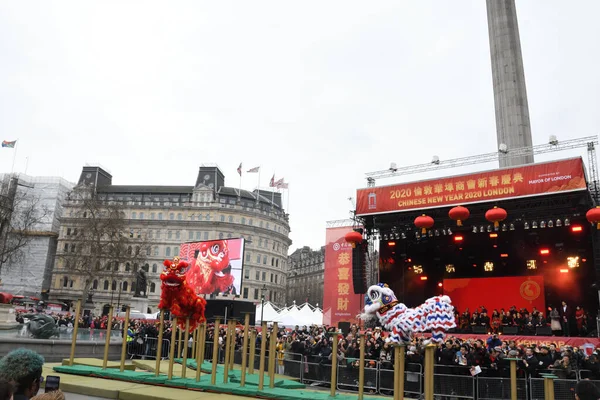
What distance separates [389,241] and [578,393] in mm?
20111

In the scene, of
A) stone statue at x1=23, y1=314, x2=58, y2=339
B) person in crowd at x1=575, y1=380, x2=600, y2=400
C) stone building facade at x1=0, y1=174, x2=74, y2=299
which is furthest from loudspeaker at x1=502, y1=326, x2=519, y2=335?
stone building facade at x1=0, y1=174, x2=74, y2=299

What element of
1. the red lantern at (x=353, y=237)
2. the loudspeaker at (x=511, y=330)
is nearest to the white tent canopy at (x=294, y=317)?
the red lantern at (x=353, y=237)

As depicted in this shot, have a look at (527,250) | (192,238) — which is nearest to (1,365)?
(527,250)

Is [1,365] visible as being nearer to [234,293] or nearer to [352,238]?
[352,238]

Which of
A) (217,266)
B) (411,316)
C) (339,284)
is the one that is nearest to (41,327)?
(411,316)

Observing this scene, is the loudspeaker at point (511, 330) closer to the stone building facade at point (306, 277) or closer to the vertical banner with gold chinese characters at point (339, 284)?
the vertical banner with gold chinese characters at point (339, 284)

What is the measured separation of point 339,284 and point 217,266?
8349mm

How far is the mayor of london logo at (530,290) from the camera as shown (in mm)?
25000

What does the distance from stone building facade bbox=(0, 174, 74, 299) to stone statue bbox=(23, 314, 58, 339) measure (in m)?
56.5

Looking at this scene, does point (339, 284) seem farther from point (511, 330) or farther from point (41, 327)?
point (41, 327)

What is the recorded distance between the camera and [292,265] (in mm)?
117812

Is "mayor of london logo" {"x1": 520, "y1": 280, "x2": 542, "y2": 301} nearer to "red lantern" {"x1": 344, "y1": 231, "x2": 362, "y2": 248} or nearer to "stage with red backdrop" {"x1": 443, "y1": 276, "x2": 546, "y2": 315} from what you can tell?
"stage with red backdrop" {"x1": 443, "y1": 276, "x2": 546, "y2": 315}

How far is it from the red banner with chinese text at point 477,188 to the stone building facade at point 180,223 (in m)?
52.0

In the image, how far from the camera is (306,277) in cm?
10756
